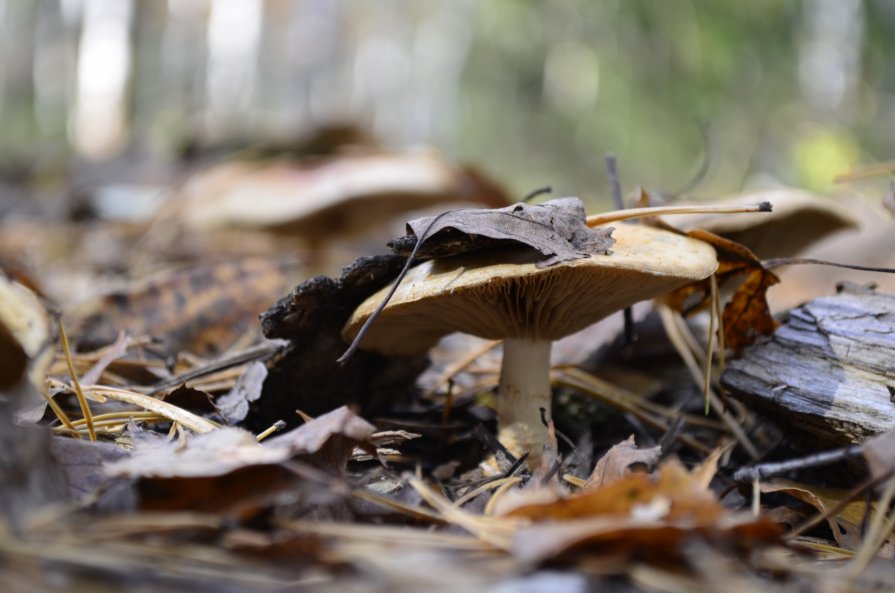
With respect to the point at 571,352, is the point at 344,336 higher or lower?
higher

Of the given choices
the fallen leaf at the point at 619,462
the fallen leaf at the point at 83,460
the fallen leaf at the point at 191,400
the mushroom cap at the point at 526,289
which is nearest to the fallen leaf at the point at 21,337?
the fallen leaf at the point at 83,460

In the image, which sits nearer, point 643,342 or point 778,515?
point 778,515

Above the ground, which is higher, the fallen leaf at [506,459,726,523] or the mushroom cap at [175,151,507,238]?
the mushroom cap at [175,151,507,238]

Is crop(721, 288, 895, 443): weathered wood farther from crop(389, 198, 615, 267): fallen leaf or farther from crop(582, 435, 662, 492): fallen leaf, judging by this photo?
crop(389, 198, 615, 267): fallen leaf

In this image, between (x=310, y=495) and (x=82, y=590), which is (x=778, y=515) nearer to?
(x=310, y=495)

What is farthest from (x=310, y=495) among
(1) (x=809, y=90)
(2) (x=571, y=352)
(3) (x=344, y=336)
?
(1) (x=809, y=90)

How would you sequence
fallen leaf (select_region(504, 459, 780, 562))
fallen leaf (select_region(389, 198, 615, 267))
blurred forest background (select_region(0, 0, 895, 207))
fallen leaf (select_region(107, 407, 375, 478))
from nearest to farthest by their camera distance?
fallen leaf (select_region(504, 459, 780, 562)), fallen leaf (select_region(107, 407, 375, 478)), fallen leaf (select_region(389, 198, 615, 267)), blurred forest background (select_region(0, 0, 895, 207))

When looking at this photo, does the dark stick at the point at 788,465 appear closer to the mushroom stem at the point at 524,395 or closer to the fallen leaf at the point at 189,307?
the mushroom stem at the point at 524,395

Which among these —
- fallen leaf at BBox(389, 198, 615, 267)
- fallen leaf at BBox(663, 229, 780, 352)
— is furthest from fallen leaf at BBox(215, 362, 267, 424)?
fallen leaf at BBox(663, 229, 780, 352)

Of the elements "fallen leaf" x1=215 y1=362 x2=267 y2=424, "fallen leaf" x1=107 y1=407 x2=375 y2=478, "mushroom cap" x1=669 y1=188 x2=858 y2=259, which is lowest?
"fallen leaf" x1=215 y1=362 x2=267 y2=424
